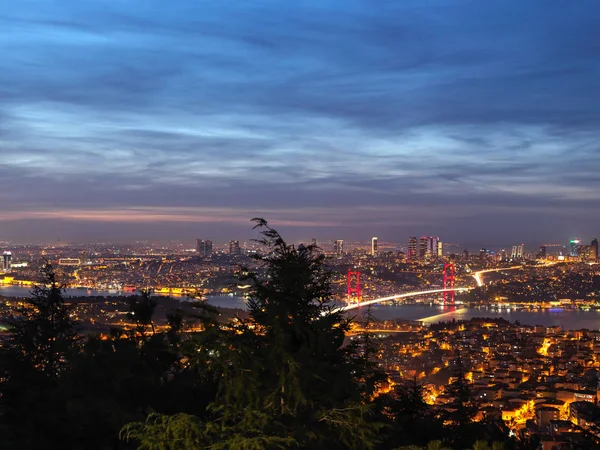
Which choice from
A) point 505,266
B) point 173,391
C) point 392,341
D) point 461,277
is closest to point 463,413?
point 173,391

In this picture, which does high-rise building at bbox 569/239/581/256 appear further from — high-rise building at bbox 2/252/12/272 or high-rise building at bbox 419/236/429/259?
high-rise building at bbox 2/252/12/272

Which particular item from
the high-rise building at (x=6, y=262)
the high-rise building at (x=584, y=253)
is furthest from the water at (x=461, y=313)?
the high-rise building at (x=584, y=253)

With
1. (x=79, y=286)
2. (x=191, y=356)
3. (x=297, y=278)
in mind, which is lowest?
(x=79, y=286)

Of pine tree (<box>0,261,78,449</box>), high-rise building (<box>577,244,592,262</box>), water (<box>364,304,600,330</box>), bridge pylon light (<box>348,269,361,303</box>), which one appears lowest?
water (<box>364,304,600,330</box>)

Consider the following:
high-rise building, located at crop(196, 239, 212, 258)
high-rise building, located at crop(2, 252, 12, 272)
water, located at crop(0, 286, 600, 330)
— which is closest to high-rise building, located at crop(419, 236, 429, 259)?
high-rise building, located at crop(196, 239, 212, 258)

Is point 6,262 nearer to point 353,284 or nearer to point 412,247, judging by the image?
point 353,284

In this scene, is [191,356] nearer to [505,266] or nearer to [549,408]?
[549,408]

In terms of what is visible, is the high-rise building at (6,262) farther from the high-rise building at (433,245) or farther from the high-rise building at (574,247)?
the high-rise building at (574,247)

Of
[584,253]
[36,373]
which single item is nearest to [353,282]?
[584,253]

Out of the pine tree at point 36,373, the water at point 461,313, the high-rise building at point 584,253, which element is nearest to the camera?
the pine tree at point 36,373
